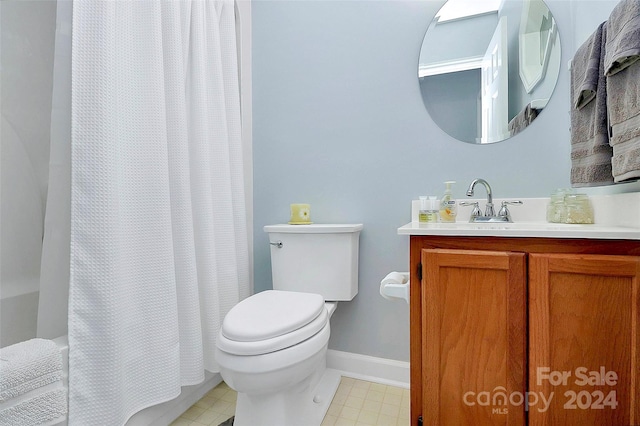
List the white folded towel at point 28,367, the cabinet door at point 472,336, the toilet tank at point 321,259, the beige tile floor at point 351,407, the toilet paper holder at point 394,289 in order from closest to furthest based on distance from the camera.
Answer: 1. the white folded towel at point 28,367
2. the cabinet door at point 472,336
3. the toilet paper holder at point 394,289
4. the beige tile floor at point 351,407
5. the toilet tank at point 321,259

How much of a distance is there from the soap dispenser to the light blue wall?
11 centimetres

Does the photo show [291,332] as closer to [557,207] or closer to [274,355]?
[274,355]

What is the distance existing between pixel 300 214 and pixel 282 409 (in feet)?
2.76

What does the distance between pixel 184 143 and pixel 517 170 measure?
1394 millimetres

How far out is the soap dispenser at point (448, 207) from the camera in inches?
51.6

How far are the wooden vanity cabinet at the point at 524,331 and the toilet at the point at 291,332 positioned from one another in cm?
36

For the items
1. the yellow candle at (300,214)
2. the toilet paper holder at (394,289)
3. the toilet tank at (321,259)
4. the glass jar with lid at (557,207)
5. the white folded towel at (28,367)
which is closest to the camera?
the white folded towel at (28,367)

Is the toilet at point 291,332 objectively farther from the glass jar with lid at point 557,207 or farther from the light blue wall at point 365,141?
the glass jar with lid at point 557,207

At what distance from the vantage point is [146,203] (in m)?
1.12

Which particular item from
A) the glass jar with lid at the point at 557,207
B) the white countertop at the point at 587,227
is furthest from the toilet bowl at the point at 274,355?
the glass jar with lid at the point at 557,207

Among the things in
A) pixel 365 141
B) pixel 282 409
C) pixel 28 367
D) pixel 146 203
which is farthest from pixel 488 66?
pixel 28 367

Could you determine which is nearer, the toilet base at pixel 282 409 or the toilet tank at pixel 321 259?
the toilet base at pixel 282 409

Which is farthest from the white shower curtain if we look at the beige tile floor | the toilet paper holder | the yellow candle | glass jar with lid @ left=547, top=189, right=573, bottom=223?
glass jar with lid @ left=547, top=189, right=573, bottom=223

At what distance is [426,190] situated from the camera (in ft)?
4.83
